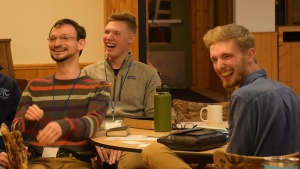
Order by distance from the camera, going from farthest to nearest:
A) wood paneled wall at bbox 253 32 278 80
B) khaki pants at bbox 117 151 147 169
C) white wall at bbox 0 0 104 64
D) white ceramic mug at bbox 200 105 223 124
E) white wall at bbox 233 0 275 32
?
wood paneled wall at bbox 253 32 278 80 < white wall at bbox 233 0 275 32 < white wall at bbox 0 0 104 64 < khaki pants at bbox 117 151 147 169 < white ceramic mug at bbox 200 105 223 124

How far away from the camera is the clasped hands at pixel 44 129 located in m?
2.97

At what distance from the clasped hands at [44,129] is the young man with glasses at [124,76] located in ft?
3.20

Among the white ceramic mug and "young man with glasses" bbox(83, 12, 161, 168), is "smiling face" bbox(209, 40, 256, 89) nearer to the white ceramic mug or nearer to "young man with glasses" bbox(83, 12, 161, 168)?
the white ceramic mug

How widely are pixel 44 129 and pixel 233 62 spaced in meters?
0.97

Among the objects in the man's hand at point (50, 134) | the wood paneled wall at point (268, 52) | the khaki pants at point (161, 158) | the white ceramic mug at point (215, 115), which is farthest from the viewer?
the wood paneled wall at point (268, 52)

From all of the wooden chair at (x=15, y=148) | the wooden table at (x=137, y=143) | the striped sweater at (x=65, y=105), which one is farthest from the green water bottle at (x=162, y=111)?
the wooden chair at (x=15, y=148)

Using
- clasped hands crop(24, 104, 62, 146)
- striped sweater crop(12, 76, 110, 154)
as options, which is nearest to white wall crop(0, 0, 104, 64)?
striped sweater crop(12, 76, 110, 154)

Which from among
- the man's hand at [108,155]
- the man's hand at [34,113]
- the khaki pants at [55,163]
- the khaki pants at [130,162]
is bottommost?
the khaki pants at [130,162]

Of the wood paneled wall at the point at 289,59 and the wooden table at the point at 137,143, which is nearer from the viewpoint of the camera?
the wooden table at the point at 137,143

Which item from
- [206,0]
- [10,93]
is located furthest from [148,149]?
[206,0]

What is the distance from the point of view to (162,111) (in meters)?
3.35

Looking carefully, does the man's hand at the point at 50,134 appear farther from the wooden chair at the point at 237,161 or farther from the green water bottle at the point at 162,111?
the wooden chair at the point at 237,161

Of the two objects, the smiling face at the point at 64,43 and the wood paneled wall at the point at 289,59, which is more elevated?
the smiling face at the point at 64,43

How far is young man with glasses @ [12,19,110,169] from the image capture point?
10.7ft
